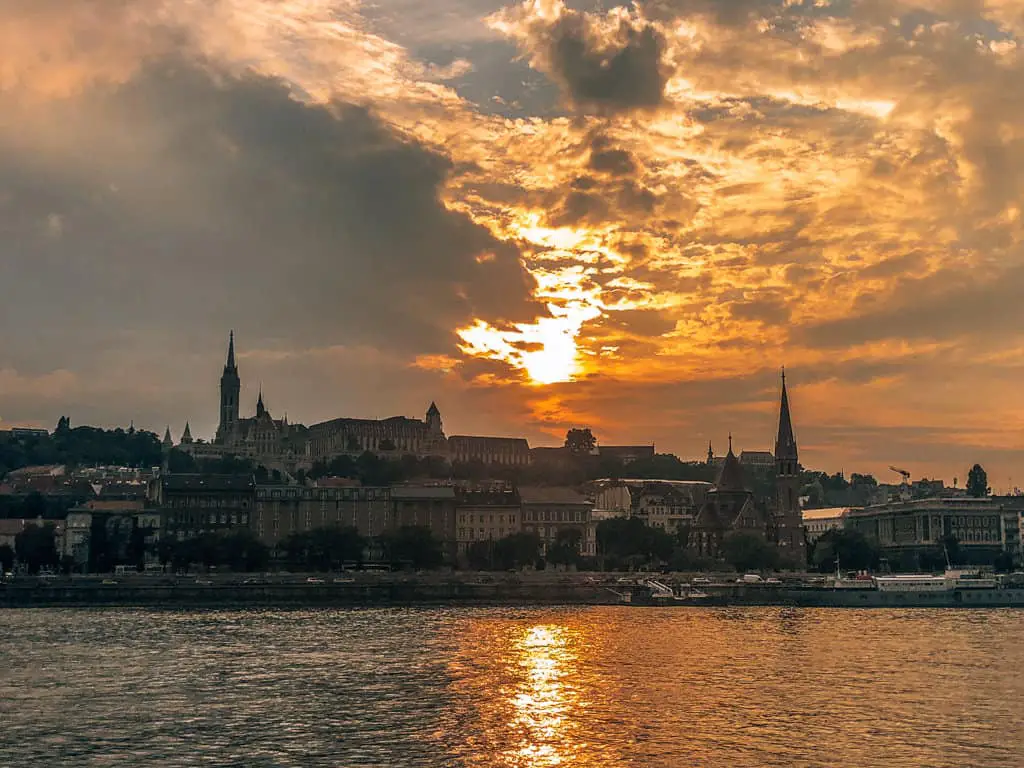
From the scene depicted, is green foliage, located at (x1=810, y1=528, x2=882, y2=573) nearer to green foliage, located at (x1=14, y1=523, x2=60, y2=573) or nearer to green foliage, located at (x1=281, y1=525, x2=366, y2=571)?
green foliage, located at (x1=281, y1=525, x2=366, y2=571)

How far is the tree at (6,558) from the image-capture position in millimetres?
169950

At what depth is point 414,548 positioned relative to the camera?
166 meters

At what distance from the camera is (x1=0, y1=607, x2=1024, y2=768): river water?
4509 cm

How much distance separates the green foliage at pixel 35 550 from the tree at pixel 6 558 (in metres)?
1.00

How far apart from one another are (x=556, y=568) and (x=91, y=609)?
2754 inches

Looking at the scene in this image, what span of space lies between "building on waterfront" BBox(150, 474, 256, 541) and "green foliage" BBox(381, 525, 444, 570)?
25.3 meters

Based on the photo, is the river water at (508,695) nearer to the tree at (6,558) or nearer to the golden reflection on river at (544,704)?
the golden reflection on river at (544,704)

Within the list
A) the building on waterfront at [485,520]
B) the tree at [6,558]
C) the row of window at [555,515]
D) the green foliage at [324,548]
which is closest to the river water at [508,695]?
the green foliage at [324,548]

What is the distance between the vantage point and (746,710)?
178ft

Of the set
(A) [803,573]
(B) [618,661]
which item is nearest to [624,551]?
(A) [803,573]

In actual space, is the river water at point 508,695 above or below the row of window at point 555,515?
below

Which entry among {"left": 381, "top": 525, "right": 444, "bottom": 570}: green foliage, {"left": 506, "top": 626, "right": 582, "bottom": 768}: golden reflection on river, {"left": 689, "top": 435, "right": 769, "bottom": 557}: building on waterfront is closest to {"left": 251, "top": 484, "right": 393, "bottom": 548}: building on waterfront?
{"left": 381, "top": 525, "right": 444, "bottom": 570}: green foliage

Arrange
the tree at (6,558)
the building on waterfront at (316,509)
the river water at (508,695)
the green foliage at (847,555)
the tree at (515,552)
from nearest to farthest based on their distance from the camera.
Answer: the river water at (508,695), the tree at (6,558), the tree at (515,552), the green foliage at (847,555), the building on waterfront at (316,509)

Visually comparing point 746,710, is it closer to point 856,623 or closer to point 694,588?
point 856,623
